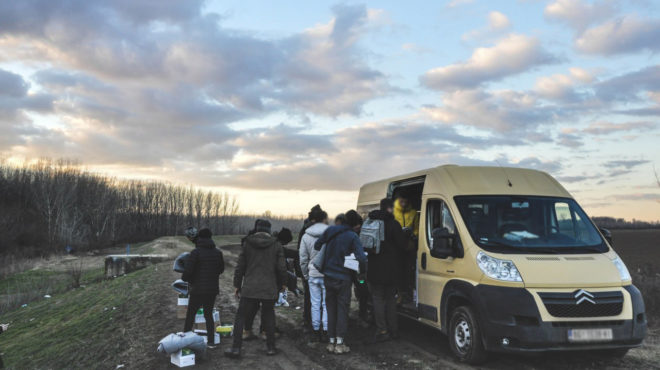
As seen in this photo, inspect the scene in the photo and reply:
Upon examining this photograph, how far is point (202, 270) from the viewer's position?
8047 mm

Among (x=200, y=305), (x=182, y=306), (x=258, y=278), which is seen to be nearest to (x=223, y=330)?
(x=182, y=306)

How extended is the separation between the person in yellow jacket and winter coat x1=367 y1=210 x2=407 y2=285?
0.33 metres

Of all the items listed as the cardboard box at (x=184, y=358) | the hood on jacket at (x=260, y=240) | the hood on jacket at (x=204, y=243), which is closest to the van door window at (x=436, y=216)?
the hood on jacket at (x=260, y=240)

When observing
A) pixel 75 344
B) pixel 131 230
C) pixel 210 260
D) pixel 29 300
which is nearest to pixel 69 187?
pixel 131 230

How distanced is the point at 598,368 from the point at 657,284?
315 inches

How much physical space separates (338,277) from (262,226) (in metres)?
1.48

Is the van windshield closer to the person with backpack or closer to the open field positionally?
the person with backpack

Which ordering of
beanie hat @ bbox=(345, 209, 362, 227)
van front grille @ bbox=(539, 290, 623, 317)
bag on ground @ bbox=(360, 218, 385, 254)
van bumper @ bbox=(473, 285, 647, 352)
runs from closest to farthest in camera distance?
van bumper @ bbox=(473, 285, 647, 352)
van front grille @ bbox=(539, 290, 623, 317)
beanie hat @ bbox=(345, 209, 362, 227)
bag on ground @ bbox=(360, 218, 385, 254)

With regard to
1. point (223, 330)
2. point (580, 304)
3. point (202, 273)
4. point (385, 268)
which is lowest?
point (223, 330)

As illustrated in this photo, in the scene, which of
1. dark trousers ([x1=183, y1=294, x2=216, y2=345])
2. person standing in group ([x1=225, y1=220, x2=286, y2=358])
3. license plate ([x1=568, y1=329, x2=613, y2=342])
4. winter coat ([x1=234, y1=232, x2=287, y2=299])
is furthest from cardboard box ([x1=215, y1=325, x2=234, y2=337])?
license plate ([x1=568, y1=329, x2=613, y2=342])

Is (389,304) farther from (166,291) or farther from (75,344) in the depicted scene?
(166,291)

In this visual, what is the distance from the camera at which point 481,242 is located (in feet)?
23.3

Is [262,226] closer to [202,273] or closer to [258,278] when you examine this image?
[258,278]

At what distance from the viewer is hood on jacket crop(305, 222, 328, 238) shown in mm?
8898
